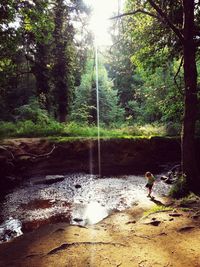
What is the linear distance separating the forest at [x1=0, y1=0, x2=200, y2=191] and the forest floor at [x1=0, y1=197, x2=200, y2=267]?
12.9 feet

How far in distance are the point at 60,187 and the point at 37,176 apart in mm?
2621

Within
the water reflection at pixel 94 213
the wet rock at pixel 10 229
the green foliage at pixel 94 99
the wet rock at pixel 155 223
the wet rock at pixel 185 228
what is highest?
the green foliage at pixel 94 99

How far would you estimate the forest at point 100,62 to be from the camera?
10.5 metres

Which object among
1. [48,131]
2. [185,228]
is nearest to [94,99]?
[48,131]

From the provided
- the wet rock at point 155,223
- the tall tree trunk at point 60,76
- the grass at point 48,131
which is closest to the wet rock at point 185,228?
the wet rock at point 155,223

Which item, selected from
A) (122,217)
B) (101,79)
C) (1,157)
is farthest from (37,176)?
(101,79)

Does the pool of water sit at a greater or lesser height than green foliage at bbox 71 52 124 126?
lesser

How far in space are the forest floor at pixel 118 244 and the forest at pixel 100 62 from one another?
3933mm

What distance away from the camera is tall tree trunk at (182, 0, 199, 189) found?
33.0ft

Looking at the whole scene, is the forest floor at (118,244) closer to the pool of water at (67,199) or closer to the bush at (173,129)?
the pool of water at (67,199)

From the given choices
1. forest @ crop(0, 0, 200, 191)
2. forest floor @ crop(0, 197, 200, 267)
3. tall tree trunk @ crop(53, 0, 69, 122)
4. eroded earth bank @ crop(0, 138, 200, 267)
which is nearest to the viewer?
forest floor @ crop(0, 197, 200, 267)

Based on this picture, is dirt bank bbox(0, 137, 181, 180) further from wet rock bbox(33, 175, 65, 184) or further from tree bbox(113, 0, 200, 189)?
tree bbox(113, 0, 200, 189)

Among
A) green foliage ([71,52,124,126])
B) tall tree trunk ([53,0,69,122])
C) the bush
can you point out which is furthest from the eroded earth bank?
green foliage ([71,52,124,126])

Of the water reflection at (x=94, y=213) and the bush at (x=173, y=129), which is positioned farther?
the bush at (x=173, y=129)
